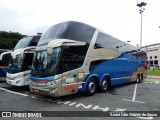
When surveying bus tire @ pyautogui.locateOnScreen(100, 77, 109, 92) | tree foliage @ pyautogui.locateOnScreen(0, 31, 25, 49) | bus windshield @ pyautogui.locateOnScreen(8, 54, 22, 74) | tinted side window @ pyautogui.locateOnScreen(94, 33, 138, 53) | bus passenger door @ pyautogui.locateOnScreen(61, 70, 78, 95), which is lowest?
bus tire @ pyautogui.locateOnScreen(100, 77, 109, 92)

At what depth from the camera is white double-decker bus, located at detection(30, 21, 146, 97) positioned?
817cm

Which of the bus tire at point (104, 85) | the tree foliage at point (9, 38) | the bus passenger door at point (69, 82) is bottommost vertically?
A: the bus tire at point (104, 85)

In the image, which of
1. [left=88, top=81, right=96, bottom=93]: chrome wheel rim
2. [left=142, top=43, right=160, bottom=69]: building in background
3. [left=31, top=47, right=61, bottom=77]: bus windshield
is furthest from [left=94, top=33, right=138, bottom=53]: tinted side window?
[left=142, top=43, right=160, bottom=69]: building in background

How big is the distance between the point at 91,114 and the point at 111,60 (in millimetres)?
6039

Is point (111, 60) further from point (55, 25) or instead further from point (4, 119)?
point (4, 119)

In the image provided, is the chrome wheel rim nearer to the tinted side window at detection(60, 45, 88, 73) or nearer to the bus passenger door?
the bus passenger door

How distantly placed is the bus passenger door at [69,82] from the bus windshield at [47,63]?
0.62 m

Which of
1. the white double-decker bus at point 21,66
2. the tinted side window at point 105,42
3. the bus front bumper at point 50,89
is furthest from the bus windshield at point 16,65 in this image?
the tinted side window at point 105,42

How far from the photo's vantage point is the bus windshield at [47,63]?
26.6ft

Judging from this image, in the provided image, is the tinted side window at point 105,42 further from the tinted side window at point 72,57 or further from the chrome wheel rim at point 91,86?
the chrome wheel rim at point 91,86

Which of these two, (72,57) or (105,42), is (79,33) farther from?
(105,42)

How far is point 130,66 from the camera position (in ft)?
50.1

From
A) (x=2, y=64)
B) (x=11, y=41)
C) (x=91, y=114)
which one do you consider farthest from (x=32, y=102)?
(x=11, y=41)

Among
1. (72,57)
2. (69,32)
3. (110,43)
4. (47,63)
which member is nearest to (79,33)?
(69,32)
